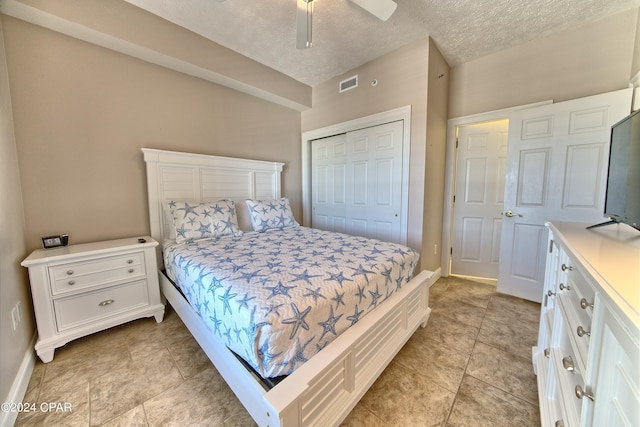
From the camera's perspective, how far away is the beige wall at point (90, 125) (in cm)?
177

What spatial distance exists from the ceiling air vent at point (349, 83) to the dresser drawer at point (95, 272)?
9.87ft

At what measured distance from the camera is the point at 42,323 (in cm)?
158

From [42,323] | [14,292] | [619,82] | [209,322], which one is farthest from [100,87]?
[619,82]

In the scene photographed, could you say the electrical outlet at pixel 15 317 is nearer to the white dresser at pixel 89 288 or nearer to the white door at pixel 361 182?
the white dresser at pixel 89 288

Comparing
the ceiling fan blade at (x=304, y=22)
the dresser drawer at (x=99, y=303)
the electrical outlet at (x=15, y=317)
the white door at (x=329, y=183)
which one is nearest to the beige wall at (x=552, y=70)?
the white door at (x=329, y=183)

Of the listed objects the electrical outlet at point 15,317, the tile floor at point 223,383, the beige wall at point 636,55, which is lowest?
the tile floor at point 223,383

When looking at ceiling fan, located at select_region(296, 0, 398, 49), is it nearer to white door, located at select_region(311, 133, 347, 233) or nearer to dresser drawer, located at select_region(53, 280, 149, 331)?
white door, located at select_region(311, 133, 347, 233)

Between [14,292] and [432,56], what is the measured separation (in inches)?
157

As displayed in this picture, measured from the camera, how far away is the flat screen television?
102 centimetres

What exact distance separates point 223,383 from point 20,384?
1.13m

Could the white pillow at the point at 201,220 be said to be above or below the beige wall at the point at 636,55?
below

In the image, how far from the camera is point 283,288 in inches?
45.9

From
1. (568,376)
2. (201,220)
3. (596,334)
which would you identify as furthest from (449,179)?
(201,220)

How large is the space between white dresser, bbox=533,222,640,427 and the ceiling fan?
1.86m
